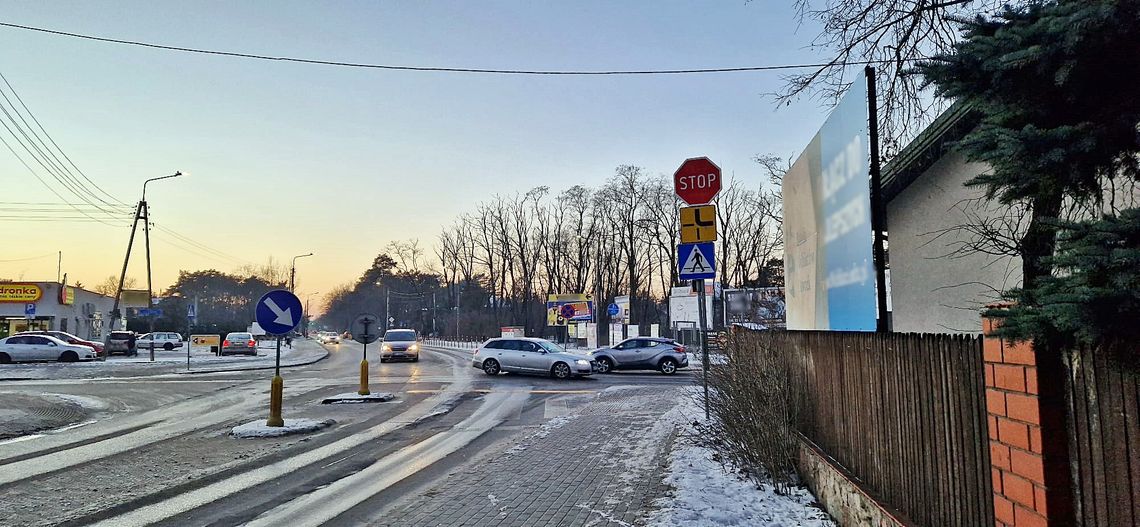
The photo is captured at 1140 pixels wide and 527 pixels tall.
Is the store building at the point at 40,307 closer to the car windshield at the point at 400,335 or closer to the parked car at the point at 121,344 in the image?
the parked car at the point at 121,344

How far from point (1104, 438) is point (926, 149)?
16.8 feet

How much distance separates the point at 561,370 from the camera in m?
23.5

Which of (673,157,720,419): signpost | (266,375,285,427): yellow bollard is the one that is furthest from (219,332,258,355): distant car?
(673,157,720,419): signpost

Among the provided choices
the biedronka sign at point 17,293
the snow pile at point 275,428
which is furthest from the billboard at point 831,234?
the biedronka sign at point 17,293

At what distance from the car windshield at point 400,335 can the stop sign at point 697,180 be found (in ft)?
82.0

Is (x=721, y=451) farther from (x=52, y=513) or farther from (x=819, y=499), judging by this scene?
(x=52, y=513)

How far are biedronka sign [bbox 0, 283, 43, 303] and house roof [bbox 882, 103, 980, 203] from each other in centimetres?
5972

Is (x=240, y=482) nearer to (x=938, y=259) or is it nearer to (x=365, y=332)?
(x=938, y=259)

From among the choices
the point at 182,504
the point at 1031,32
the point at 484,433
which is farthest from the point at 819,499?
the point at 484,433

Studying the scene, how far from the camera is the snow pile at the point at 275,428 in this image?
36.5 ft

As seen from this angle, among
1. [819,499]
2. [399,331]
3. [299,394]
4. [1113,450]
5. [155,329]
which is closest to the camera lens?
[1113,450]

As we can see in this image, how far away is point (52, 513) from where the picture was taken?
6445 mm

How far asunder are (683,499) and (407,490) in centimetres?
287

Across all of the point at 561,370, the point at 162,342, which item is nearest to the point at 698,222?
the point at 561,370
